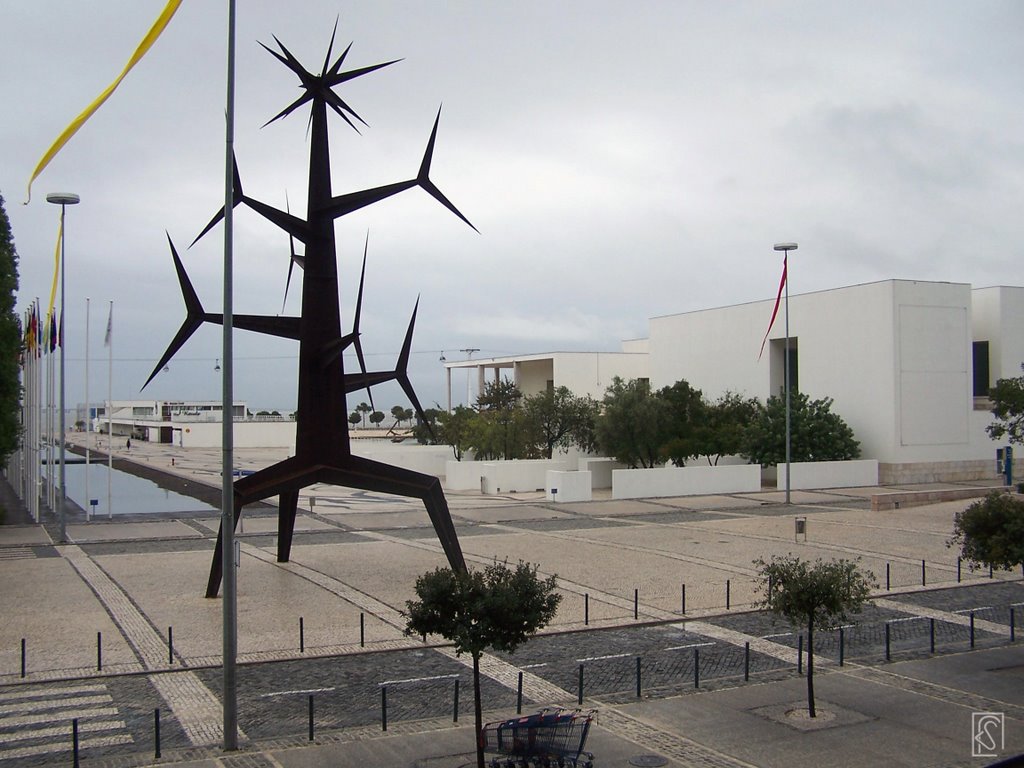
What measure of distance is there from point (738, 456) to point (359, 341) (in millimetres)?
36811

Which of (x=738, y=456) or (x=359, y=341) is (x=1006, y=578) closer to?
(x=359, y=341)

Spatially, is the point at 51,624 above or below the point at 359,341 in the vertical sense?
below

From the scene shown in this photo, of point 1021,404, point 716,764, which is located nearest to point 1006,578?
point 1021,404

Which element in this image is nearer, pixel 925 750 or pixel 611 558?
pixel 925 750

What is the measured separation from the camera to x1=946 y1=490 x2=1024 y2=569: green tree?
53.3ft

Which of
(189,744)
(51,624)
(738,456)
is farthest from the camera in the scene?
(738,456)

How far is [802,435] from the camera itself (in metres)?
51.2

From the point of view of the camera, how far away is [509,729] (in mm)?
11336

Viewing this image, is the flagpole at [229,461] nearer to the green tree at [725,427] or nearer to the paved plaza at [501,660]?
the paved plaza at [501,660]

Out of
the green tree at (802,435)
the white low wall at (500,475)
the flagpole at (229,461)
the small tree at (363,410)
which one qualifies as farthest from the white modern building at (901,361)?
the small tree at (363,410)

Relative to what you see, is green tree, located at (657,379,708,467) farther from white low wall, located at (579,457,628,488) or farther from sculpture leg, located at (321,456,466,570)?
sculpture leg, located at (321,456,466,570)

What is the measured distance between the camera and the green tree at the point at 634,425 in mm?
50875

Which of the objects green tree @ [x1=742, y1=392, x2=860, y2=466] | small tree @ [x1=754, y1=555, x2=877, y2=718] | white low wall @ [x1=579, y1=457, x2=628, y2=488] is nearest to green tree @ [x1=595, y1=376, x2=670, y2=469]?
white low wall @ [x1=579, y1=457, x2=628, y2=488]

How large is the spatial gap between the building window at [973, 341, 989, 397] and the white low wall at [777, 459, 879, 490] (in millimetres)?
10866
